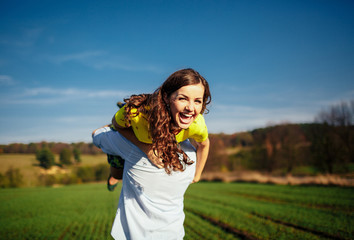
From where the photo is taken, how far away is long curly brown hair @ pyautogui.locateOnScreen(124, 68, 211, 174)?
191 cm

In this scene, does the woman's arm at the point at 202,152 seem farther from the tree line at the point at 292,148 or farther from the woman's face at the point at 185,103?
the tree line at the point at 292,148

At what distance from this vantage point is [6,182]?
31.9 metres

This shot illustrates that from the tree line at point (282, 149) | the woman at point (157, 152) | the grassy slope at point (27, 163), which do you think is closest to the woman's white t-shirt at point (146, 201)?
the woman at point (157, 152)

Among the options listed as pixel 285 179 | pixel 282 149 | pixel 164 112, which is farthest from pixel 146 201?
pixel 282 149

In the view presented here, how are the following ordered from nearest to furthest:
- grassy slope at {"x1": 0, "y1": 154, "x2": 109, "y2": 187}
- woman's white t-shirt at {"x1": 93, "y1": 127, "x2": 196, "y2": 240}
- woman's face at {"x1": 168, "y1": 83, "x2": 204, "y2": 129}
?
woman's face at {"x1": 168, "y1": 83, "x2": 204, "y2": 129} → woman's white t-shirt at {"x1": 93, "y1": 127, "x2": 196, "y2": 240} → grassy slope at {"x1": 0, "y1": 154, "x2": 109, "y2": 187}

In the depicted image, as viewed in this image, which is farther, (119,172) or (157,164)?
(119,172)

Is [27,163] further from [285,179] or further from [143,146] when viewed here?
[143,146]

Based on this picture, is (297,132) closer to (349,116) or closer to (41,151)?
(349,116)

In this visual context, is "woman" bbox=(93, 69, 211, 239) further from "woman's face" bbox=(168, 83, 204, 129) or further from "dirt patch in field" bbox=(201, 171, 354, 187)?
"dirt patch in field" bbox=(201, 171, 354, 187)

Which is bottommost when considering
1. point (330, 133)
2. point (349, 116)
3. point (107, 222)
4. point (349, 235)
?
point (107, 222)

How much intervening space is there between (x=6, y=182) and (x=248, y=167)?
38937 millimetres

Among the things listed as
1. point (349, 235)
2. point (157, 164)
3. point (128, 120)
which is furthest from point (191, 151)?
point (349, 235)

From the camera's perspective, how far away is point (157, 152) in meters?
1.96

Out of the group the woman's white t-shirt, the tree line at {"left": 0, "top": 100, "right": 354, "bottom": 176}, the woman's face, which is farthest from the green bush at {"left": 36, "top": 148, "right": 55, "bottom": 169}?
the woman's face
